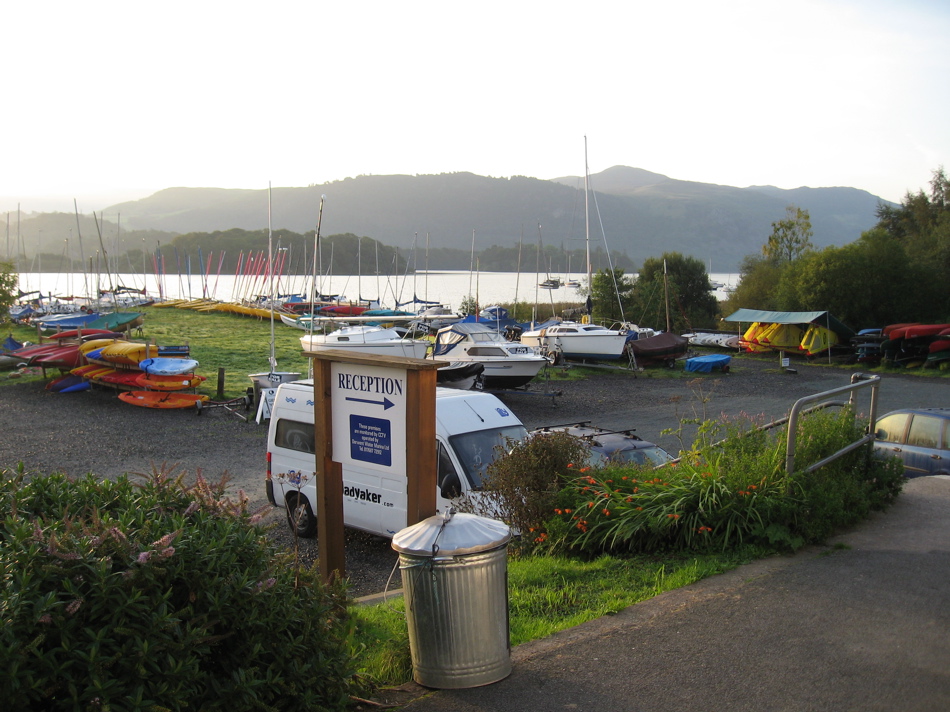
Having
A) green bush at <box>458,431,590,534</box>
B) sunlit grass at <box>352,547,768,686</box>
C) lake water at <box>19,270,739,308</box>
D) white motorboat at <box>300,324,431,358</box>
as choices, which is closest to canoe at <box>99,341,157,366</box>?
white motorboat at <box>300,324,431,358</box>

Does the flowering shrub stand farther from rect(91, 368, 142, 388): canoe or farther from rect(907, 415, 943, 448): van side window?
rect(91, 368, 142, 388): canoe

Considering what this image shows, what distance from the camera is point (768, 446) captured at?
7.64 metres

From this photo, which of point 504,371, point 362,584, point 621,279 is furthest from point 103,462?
point 621,279

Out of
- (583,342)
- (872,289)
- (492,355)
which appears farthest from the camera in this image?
(872,289)

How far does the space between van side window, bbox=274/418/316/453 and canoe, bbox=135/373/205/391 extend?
1233 cm

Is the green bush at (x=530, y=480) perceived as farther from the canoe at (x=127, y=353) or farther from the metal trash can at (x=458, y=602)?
the canoe at (x=127, y=353)

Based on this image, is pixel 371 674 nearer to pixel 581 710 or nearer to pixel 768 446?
pixel 581 710

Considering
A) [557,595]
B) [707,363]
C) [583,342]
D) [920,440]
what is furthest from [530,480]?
[583,342]

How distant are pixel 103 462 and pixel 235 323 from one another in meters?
41.3

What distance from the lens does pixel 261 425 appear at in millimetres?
19234

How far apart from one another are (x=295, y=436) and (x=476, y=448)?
273 centimetres

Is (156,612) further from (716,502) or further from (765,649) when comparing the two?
(716,502)

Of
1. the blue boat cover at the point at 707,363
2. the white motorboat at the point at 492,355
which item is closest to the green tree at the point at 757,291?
the blue boat cover at the point at 707,363

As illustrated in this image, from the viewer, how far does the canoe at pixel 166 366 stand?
2228 centimetres
